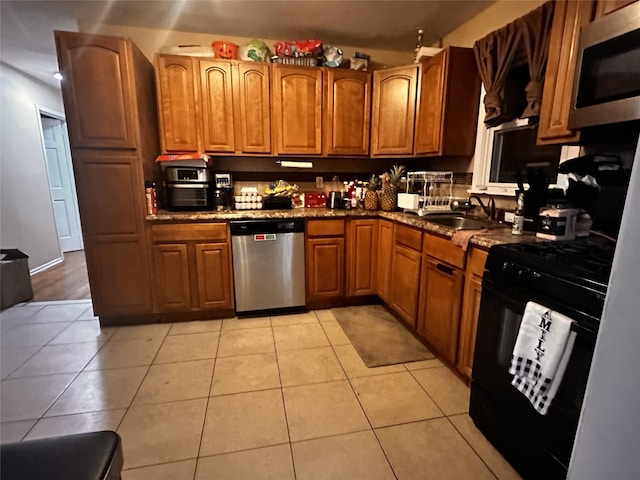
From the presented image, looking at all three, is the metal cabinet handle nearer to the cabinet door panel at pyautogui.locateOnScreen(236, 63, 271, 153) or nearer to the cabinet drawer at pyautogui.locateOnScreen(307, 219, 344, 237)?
the cabinet drawer at pyautogui.locateOnScreen(307, 219, 344, 237)

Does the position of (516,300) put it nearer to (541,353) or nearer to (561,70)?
(541,353)

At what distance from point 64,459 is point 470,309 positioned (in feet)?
5.98

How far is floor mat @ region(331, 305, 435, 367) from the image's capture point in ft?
7.37

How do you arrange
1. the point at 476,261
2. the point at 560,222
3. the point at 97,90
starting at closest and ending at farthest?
the point at 560,222, the point at 476,261, the point at 97,90

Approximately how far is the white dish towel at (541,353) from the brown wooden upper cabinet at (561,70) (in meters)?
1.02

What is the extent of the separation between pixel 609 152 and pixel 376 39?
230 cm

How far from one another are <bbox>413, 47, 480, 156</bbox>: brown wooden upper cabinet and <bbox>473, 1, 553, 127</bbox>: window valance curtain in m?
0.14

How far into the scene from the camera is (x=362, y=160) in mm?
3473

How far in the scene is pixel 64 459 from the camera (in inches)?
29.4

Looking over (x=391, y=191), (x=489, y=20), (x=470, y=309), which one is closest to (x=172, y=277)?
(x=391, y=191)

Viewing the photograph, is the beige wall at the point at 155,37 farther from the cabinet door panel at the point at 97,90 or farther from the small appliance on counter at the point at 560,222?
the small appliance on counter at the point at 560,222

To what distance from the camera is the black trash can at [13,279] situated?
3047mm

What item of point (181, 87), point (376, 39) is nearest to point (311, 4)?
point (376, 39)

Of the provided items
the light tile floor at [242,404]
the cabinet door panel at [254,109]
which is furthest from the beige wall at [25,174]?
the cabinet door panel at [254,109]
